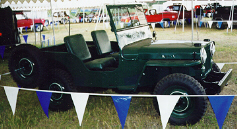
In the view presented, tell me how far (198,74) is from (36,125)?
91.7 inches

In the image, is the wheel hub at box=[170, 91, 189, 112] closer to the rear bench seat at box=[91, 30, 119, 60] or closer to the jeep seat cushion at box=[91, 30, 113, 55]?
the rear bench seat at box=[91, 30, 119, 60]

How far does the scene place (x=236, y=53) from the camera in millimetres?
7957

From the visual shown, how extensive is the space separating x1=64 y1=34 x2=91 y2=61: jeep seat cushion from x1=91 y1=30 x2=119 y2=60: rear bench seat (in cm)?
20

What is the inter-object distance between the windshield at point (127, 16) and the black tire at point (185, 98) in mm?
1161

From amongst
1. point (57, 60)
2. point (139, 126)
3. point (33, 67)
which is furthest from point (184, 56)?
point (33, 67)

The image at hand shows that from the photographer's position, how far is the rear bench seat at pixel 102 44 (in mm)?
4363

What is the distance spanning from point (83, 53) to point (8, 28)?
20.7 ft

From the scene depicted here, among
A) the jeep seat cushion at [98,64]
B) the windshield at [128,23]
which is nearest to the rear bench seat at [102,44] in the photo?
the jeep seat cushion at [98,64]

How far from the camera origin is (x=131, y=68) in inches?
141

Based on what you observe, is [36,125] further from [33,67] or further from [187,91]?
[187,91]

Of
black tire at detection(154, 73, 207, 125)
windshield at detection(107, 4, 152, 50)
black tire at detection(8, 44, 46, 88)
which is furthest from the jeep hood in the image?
black tire at detection(8, 44, 46, 88)

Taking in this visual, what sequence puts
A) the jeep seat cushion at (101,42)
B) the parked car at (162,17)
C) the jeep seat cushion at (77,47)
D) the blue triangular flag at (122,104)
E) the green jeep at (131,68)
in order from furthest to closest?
1. the parked car at (162,17)
2. the jeep seat cushion at (101,42)
3. the jeep seat cushion at (77,47)
4. the green jeep at (131,68)
5. the blue triangular flag at (122,104)

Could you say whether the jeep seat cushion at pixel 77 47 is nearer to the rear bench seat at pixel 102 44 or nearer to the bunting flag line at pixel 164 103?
the rear bench seat at pixel 102 44

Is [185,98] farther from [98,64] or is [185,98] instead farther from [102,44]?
[102,44]
